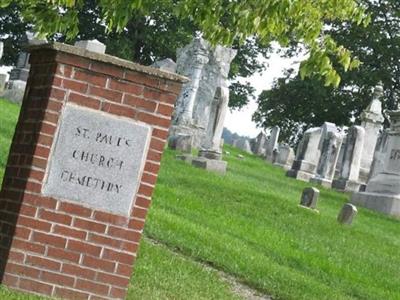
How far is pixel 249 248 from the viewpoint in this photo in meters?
11.4

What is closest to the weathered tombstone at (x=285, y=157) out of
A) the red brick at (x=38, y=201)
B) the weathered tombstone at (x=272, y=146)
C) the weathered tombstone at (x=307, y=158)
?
the weathered tombstone at (x=272, y=146)

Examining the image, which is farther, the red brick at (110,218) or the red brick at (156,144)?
the red brick at (156,144)

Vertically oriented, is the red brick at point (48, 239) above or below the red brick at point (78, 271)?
above

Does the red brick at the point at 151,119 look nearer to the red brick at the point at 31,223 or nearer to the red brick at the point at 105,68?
the red brick at the point at 105,68

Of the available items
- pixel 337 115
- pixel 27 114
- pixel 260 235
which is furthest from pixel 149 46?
pixel 27 114

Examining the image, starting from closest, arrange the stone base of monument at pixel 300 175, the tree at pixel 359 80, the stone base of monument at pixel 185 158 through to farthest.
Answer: the stone base of monument at pixel 185 158, the stone base of monument at pixel 300 175, the tree at pixel 359 80

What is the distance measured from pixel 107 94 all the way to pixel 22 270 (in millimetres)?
1385

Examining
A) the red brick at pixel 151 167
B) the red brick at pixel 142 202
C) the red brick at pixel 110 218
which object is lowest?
the red brick at pixel 110 218

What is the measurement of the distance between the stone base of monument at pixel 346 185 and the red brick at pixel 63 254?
22.6 metres

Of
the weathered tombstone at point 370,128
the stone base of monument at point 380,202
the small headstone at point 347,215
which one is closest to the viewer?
the small headstone at point 347,215

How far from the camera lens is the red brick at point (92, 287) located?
6520 millimetres

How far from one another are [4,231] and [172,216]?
18.7 ft

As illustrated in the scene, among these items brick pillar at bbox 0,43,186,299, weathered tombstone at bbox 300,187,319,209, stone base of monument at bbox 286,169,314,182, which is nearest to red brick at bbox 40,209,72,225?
brick pillar at bbox 0,43,186,299

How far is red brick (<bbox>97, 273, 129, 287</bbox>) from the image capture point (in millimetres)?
6566
